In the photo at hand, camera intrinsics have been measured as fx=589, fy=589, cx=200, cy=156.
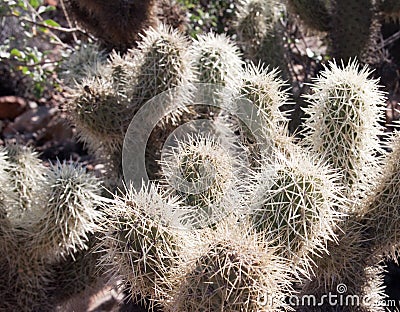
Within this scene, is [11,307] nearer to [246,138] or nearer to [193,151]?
[193,151]

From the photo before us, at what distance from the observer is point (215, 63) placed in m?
2.47

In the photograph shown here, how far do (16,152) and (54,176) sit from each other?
51 centimetres

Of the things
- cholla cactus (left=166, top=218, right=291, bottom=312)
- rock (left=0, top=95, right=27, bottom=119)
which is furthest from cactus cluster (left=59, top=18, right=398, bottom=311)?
rock (left=0, top=95, right=27, bottom=119)

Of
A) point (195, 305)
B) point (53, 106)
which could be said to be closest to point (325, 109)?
point (195, 305)

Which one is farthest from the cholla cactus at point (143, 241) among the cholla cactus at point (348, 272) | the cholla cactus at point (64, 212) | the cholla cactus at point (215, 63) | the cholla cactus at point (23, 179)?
the cholla cactus at point (215, 63)

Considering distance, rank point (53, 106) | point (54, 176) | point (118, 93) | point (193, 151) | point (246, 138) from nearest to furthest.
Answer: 1. point (193, 151)
2. point (54, 176)
3. point (246, 138)
4. point (118, 93)
5. point (53, 106)

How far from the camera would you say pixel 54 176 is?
7.28 feet

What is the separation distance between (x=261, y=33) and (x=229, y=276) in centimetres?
186

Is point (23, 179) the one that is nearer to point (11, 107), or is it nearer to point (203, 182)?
point (203, 182)

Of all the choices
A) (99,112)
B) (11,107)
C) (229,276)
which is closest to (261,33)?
(99,112)

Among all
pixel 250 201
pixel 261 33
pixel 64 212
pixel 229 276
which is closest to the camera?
pixel 229 276

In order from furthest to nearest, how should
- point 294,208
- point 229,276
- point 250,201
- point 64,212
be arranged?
point 64,212
point 250,201
point 294,208
point 229,276

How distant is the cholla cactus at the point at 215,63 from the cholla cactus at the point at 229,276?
99 centimetres

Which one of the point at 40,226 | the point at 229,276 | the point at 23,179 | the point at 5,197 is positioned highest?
the point at 23,179
